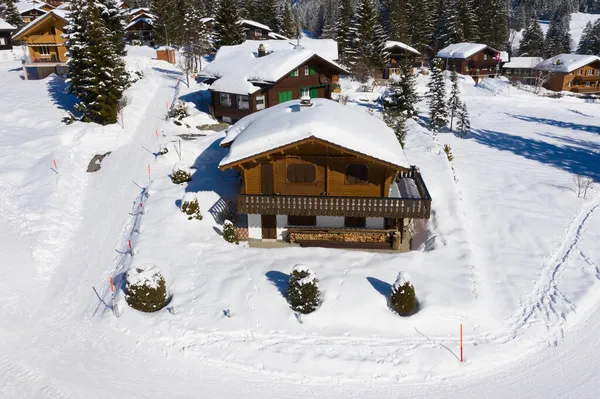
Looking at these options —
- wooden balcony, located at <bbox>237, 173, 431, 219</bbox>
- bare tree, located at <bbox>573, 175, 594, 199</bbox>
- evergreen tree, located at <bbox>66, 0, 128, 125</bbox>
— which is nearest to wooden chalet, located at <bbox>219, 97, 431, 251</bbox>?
wooden balcony, located at <bbox>237, 173, 431, 219</bbox>

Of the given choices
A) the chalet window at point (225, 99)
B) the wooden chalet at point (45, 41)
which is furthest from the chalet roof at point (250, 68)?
the wooden chalet at point (45, 41)

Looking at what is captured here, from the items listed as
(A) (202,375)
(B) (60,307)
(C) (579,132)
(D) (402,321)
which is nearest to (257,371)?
(A) (202,375)

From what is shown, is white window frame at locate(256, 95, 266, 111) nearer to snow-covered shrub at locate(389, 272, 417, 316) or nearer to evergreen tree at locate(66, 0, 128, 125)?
evergreen tree at locate(66, 0, 128, 125)

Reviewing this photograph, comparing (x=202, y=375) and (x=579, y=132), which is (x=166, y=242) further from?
(x=579, y=132)

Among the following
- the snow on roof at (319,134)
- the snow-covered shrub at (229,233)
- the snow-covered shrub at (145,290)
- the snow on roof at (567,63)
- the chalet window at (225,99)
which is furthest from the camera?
the snow on roof at (567,63)

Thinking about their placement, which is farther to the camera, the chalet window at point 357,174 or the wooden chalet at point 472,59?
the wooden chalet at point 472,59

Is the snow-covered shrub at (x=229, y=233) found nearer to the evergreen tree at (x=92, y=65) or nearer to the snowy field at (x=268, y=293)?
the snowy field at (x=268, y=293)

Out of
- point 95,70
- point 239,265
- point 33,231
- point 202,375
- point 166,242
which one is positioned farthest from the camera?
point 95,70
